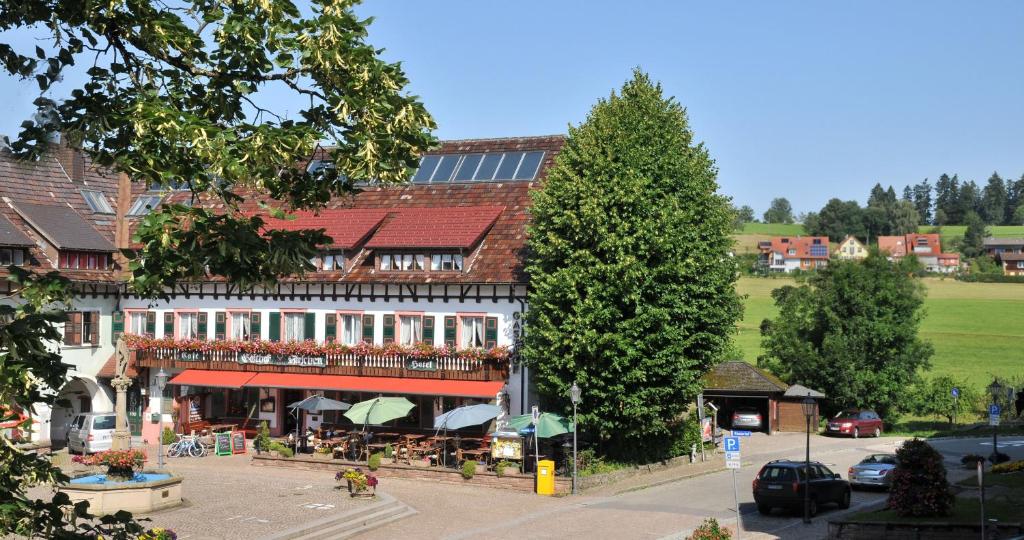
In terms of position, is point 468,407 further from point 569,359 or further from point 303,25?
point 303,25

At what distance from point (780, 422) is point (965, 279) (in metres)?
90.5

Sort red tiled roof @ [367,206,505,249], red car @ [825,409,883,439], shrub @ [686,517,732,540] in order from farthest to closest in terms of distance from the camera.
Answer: red car @ [825,409,883,439], red tiled roof @ [367,206,505,249], shrub @ [686,517,732,540]

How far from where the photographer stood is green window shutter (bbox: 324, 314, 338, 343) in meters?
43.8

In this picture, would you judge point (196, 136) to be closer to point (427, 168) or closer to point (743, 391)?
point (427, 168)

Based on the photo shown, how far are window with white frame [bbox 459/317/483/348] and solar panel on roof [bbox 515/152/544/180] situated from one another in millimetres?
7080

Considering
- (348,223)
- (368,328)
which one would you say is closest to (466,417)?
(368,328)

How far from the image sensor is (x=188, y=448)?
42.0m

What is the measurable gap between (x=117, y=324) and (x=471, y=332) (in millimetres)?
16053

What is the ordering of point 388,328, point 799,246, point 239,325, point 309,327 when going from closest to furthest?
point 388,328
point 309,327
point 239,325
point 799,246

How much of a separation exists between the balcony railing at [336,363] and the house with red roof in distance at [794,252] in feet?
491

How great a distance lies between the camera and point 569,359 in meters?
35.6

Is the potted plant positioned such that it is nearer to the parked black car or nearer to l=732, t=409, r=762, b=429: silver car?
the parked black car

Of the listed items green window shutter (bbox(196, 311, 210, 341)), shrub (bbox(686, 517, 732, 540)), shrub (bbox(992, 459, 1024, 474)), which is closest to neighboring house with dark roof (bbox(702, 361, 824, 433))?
shrub (bbox(992, 459, 1024, 474))

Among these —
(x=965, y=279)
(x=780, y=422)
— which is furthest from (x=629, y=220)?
(x=965, y=279)
